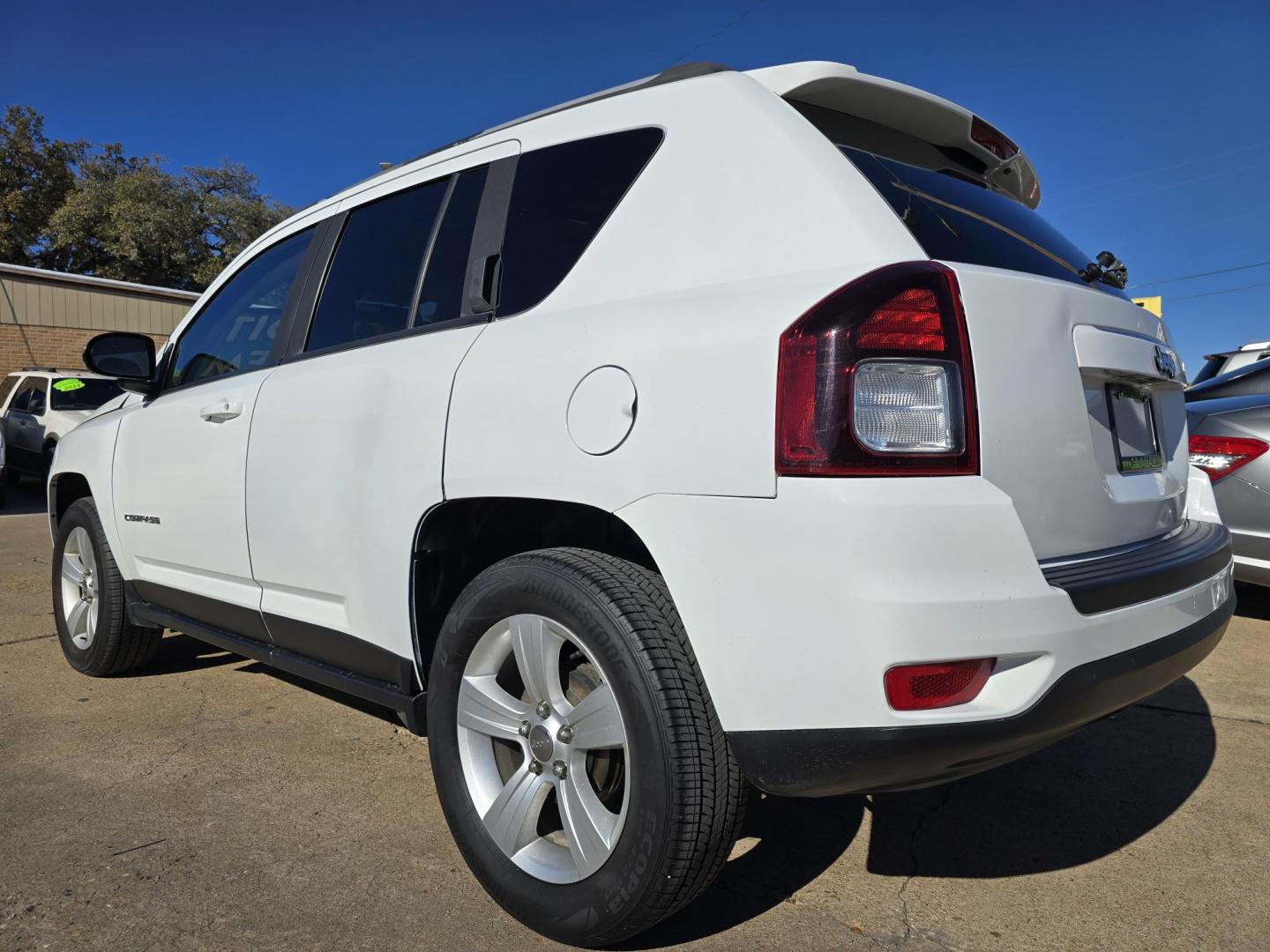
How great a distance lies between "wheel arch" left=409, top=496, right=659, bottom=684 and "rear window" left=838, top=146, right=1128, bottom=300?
920 mm

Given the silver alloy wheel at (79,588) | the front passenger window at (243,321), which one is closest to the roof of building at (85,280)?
the silver alloy wheel at (79,588)

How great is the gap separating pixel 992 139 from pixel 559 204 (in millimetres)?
1235

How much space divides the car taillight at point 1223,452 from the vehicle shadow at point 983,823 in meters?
1.89

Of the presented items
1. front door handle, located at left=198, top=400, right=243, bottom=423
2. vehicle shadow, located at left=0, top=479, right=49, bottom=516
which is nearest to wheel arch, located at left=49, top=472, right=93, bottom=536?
front door handle, located at left=198, top=400, right=243, bottom=423

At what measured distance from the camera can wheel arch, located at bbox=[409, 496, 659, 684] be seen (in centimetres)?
226

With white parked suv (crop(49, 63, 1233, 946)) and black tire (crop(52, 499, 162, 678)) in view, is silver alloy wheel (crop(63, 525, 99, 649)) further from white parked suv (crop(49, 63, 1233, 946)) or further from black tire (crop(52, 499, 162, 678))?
white parked suv (crop(49, 63, 1233, 946))

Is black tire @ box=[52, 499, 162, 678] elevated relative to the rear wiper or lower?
lower

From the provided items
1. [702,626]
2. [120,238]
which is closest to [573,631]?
[702,626]

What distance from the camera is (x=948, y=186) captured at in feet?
7.48

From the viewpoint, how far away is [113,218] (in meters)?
31.0

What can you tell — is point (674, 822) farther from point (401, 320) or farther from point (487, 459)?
point (401, 320)

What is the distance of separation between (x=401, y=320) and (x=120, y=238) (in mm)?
33620

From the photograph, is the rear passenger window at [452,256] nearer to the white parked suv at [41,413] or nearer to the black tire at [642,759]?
the black tire at [642,759]

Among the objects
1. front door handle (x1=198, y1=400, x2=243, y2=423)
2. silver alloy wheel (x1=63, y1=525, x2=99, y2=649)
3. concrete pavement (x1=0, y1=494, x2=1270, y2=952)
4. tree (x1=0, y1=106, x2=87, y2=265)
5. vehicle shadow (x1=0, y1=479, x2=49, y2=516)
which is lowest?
vehicle shadow (x1=0, y1=479, x2=49, y2=516)
